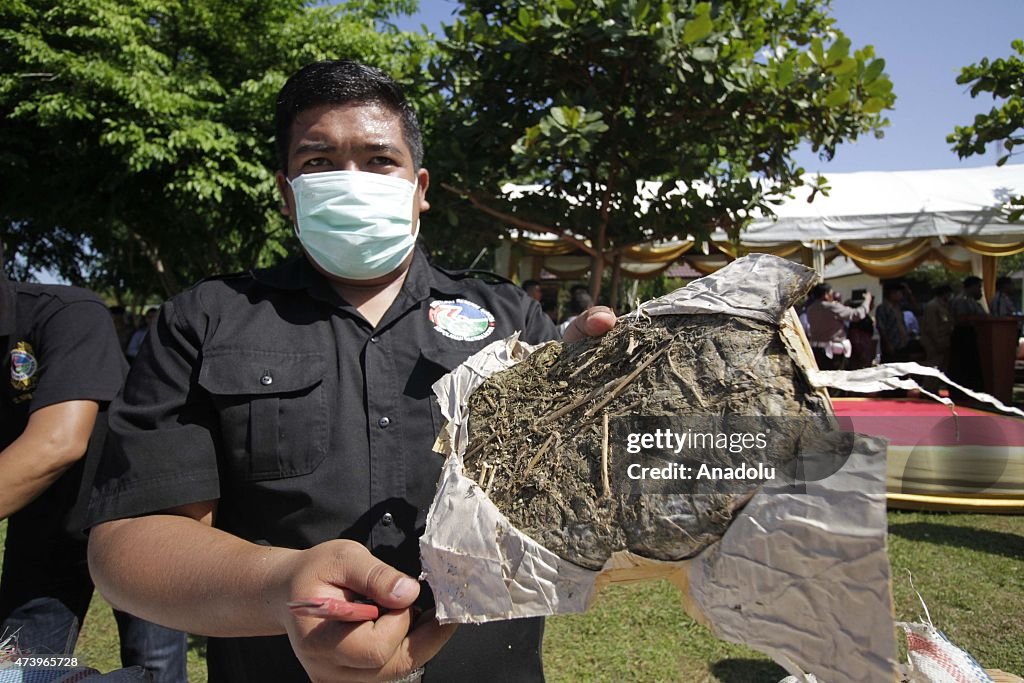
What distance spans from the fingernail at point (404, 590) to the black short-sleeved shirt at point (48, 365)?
4.94ft

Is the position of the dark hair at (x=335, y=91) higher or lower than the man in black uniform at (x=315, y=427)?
higher

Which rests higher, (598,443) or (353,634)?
(598,443)

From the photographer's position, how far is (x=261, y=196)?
11.1 m

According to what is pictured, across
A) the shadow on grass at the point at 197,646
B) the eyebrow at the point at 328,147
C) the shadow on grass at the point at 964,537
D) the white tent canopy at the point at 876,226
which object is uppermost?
the white tent canopy at the point at 876,226

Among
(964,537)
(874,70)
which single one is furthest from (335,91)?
(964,537)

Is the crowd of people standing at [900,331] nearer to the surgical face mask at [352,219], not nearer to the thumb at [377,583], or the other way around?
the surgical face mask at [352,219]

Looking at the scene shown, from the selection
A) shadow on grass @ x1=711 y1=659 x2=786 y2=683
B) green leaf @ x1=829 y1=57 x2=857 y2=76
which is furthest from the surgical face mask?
green leaf @ x1=829 y1=57 x2=857 y2=76

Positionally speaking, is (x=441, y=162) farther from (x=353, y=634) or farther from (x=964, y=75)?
(x=964, y=75)

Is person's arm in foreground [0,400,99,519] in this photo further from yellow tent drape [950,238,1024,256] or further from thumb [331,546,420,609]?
yellow tent drape [950,238,1024,256]

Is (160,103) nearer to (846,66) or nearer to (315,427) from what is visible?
(846,66)

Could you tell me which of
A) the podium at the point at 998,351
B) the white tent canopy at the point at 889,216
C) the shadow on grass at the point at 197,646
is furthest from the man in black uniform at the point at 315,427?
the white tent canopy at the point at 889,216

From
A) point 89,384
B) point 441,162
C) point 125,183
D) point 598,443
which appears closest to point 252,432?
point 598,443

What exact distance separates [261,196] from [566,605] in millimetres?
11398

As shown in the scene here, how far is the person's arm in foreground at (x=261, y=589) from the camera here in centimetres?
93
